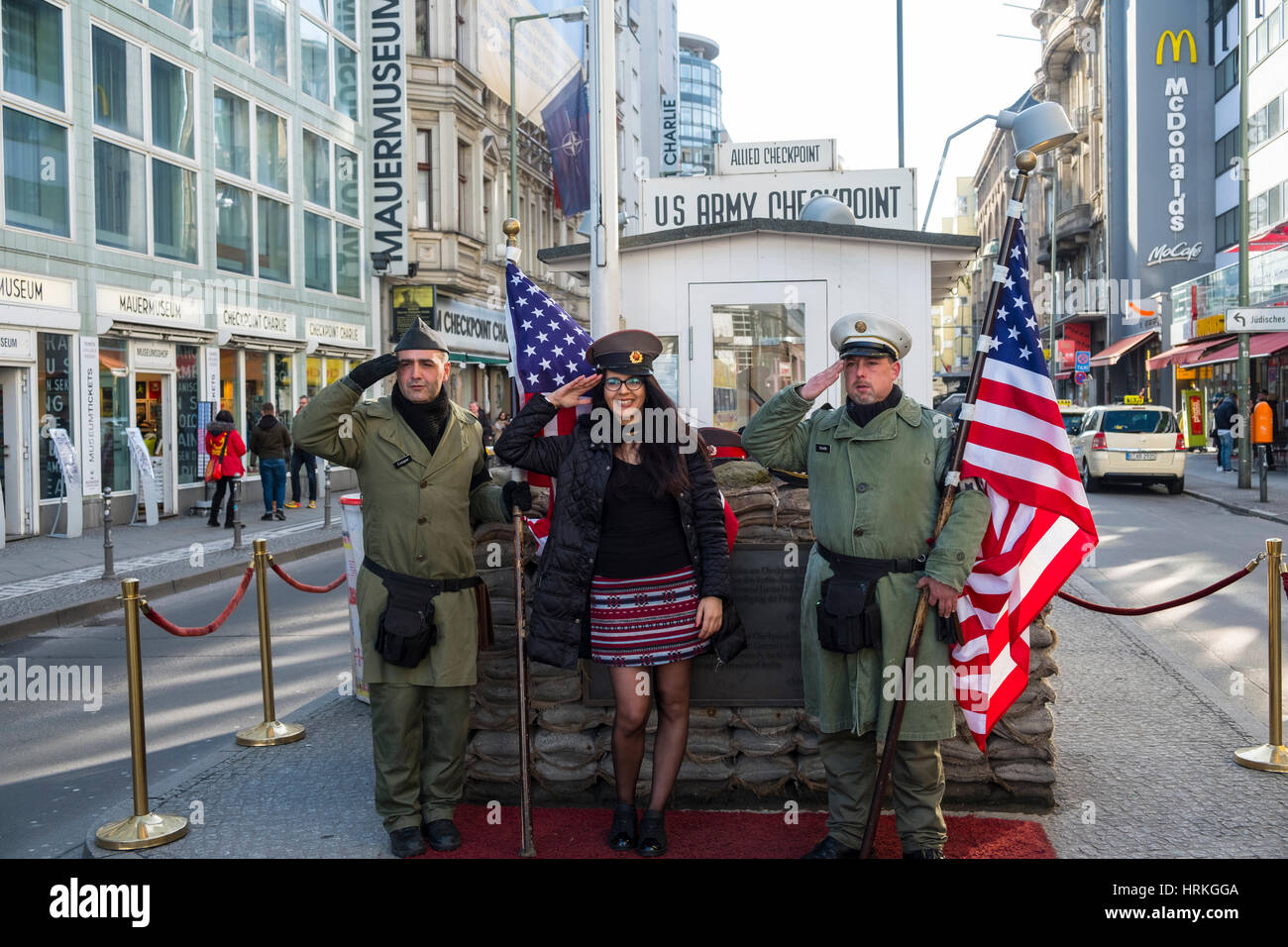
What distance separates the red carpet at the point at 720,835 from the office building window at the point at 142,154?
618 inches

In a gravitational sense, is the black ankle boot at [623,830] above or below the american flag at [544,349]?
below

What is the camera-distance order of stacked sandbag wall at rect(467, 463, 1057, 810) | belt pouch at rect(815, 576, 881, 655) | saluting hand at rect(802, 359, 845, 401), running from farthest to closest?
stacked sandbag wall at rect(467, 463, 1057, 810)
saluting hand at rect(802, 359, 845, 401)
belt pouch at rect(815, 576, 881, 655)

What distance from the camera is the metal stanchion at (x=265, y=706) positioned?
623 cm

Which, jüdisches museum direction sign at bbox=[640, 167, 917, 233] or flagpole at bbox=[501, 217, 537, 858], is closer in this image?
flagpole at bbox=[501, 217, 537, 858]

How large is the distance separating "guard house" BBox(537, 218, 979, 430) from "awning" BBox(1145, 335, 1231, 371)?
27.3 metres

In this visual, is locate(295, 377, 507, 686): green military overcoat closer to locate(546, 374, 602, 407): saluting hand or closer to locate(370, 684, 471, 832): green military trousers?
locate(370, 684, 471, 832): green military trousers

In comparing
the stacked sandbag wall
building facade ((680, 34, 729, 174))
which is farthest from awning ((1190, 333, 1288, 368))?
building facade ((680, 34, 729, 174))

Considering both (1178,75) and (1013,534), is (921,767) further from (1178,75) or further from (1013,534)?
(1178,75)

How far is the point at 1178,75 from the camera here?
45688 mm

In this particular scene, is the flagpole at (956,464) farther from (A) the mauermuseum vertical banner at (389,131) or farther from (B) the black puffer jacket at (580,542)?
(A) the mauermuseum vertical banner at (389,131)

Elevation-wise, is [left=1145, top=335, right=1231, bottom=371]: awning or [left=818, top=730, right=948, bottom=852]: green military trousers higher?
[left=1145, top=335, right=1231, bottom=371]: awning

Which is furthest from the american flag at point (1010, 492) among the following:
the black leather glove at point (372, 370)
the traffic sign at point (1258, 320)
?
the traffic sign at point (1258, 320)

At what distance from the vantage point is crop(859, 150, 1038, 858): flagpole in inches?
165
